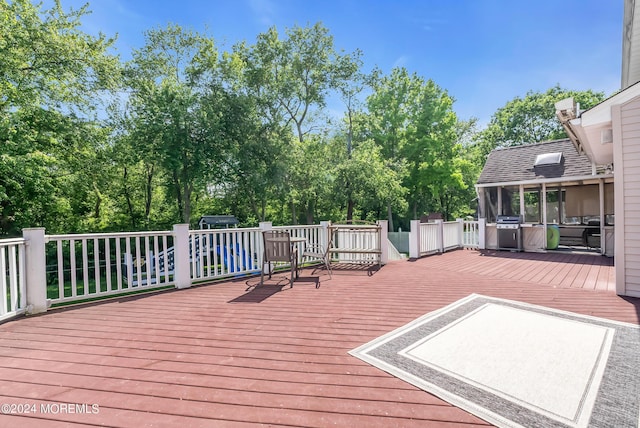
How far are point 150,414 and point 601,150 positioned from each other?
8678 mm

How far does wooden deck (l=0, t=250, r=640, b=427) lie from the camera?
1.64 m

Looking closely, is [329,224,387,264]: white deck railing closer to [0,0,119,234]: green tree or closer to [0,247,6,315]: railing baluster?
[0,247,6,315]: railing baluster

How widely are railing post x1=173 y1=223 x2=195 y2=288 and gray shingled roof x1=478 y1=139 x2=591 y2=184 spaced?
9.41m

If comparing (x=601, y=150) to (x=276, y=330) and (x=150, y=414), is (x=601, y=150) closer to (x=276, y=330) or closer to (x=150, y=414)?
(x=276, y=330)

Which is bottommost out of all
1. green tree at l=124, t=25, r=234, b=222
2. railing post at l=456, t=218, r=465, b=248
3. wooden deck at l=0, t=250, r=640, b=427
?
wooden deck at l=0, t=250, r=640, b=427

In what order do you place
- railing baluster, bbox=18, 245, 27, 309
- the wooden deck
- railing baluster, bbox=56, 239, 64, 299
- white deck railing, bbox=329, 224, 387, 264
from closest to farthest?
the wooden deck < railing baluster, bbox=56, 239, 64, 299 < railing baluster, bbox=18, 245, 27, 309 < white deck railing, bbox=329, 224, 387, 264

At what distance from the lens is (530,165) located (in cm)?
985

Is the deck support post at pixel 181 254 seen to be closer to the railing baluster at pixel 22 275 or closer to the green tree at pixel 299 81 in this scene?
the railing baluster at pixel 22 275

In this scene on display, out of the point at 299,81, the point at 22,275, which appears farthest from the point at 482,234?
the point at 299,81

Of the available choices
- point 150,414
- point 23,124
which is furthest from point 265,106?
point 150,414

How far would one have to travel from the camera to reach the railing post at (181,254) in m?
4.61

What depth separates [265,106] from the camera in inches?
575

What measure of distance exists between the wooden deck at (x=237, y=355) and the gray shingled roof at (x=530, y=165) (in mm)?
5462

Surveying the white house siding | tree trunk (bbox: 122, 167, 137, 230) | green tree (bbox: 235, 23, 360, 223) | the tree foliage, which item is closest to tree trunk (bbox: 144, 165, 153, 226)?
the tree foliage
